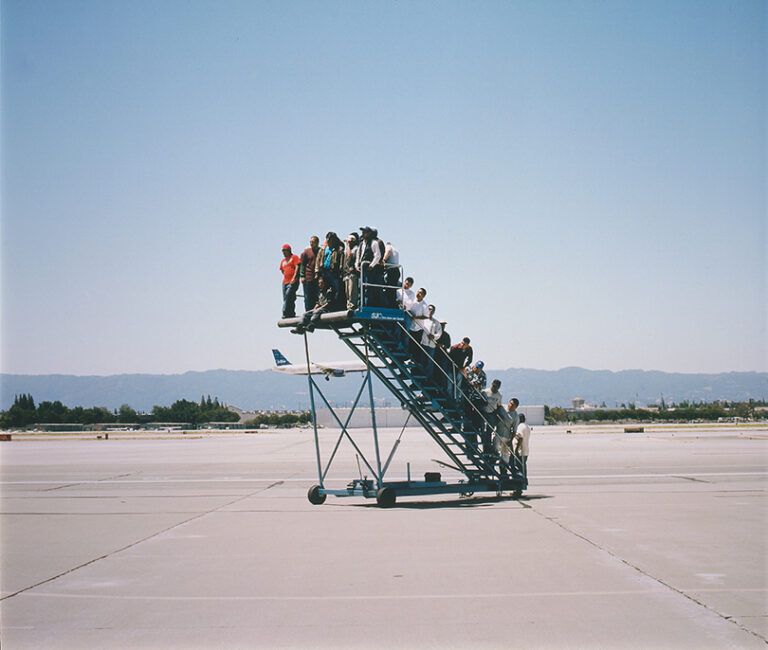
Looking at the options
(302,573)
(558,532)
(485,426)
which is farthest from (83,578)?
(485,426)

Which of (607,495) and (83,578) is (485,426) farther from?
(83,578)

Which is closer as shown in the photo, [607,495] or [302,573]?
[302,573]

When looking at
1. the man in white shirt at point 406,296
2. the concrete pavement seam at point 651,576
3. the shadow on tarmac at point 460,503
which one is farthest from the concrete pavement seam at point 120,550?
the concrete pavement seam at point 651,576

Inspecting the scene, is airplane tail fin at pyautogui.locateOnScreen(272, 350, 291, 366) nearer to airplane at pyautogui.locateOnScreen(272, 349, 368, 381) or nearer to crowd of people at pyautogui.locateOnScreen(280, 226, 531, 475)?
airplane at pyautogui.locateOnScreen(272, 349, 368, 381)

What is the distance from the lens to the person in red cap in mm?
16266

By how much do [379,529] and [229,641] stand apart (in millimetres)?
6696

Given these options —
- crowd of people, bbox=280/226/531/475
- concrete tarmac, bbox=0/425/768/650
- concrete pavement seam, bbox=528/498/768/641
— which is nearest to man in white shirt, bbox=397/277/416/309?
crowd of people, bbox=280/226/531/475

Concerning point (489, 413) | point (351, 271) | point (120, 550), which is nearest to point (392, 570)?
point (120, 550)

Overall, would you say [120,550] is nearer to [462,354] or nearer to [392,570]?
[392,570]

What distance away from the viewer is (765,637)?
6562mm

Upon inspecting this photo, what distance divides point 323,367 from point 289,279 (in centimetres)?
458

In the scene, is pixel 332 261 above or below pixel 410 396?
above

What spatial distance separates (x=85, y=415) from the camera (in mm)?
138750

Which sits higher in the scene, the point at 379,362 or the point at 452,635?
the point at 379,362
